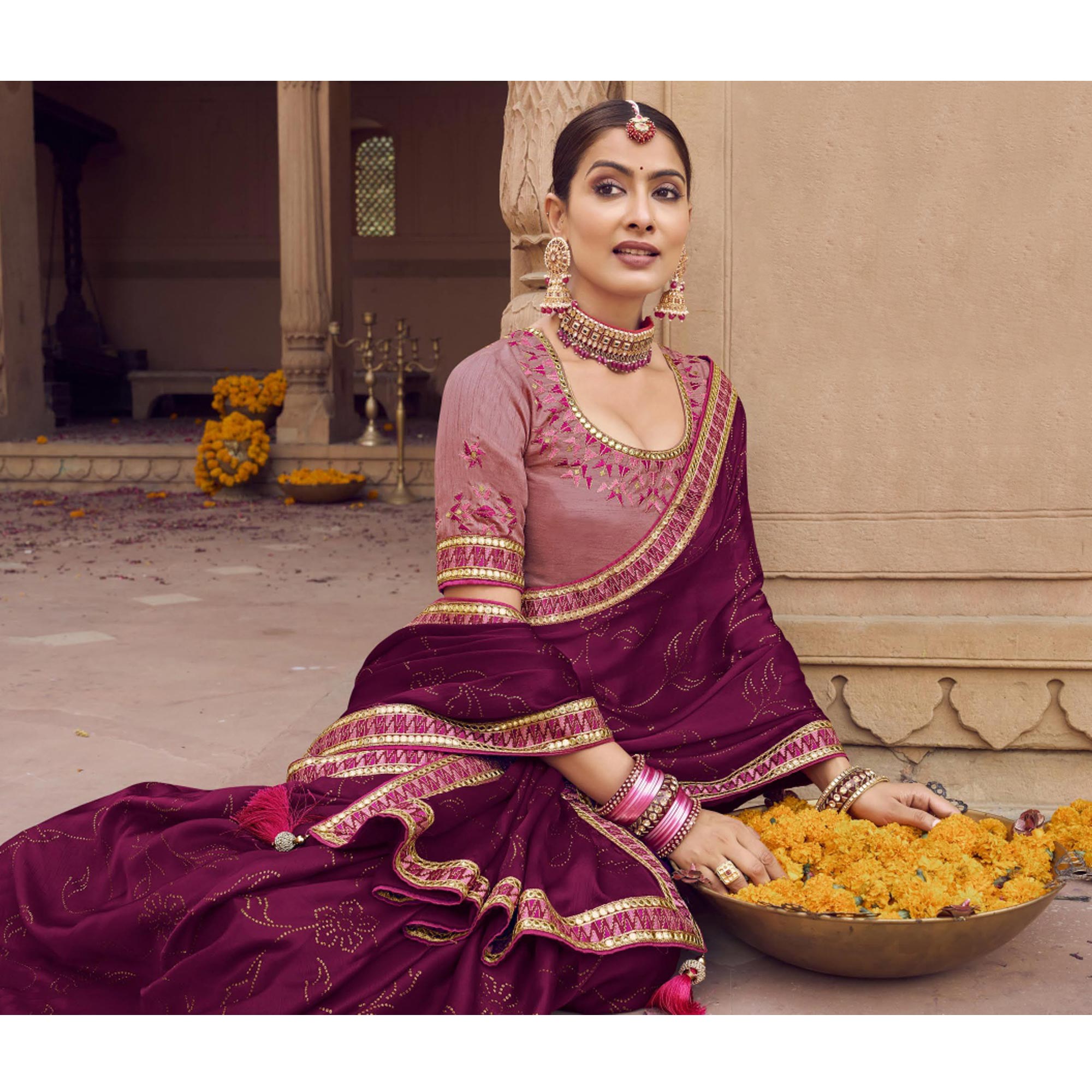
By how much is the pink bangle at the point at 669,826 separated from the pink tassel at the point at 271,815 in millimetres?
499

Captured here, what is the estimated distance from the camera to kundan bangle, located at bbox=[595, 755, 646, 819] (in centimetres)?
180

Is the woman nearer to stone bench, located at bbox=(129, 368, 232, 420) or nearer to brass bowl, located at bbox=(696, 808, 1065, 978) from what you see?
brass bowl, located at bbox=(696, 808, 1065, 978)

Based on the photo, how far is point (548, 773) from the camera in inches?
72.1

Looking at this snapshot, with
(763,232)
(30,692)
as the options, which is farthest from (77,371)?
(763,232)

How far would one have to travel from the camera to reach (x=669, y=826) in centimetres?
180

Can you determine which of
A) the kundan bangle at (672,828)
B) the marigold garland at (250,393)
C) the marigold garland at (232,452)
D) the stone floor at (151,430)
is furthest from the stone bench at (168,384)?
the kundan bangle at (672,828)

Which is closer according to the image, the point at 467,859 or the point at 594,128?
the point at 467,859

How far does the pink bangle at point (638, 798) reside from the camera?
1802 millimetres

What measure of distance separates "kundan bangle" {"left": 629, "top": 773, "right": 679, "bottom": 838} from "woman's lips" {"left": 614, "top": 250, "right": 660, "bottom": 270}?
0.78m

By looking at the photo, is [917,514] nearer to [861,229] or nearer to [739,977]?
[861,229]

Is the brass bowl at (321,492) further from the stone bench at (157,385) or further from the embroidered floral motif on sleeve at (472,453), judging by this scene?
the embroidered floral motif on sleeve at (472,453)

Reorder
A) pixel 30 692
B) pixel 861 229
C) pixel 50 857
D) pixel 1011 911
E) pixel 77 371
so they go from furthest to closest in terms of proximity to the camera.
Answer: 1. pixel 77 371
2. pixel 30 692
3. pixel 861 229
4. pixel 50 857
5. pixel 1011 911

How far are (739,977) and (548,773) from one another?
402 millimetres

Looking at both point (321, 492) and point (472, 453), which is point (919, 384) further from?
point (321, 492)
